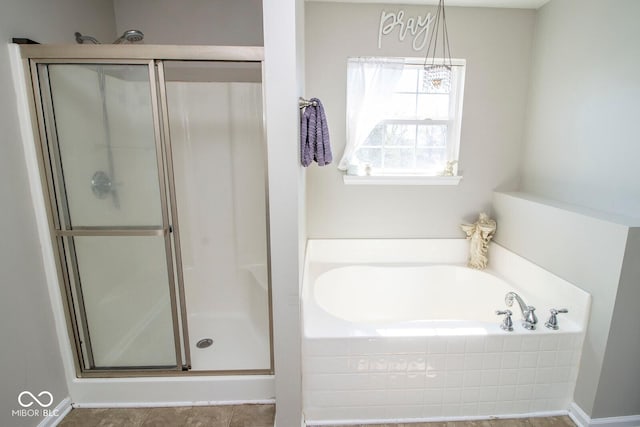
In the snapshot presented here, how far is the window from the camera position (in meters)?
2.26

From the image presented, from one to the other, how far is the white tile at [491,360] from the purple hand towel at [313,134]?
54.8 inches

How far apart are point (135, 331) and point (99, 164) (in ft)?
3.26

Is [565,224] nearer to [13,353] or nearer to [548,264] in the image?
[548,264]

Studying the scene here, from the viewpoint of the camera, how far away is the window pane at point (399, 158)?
245cm

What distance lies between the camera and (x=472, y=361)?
156 centimetres

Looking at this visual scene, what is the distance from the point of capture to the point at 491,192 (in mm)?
2447

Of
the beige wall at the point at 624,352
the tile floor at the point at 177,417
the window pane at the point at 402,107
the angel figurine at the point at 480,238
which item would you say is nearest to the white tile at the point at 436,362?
the beige wall at the point at 624,352

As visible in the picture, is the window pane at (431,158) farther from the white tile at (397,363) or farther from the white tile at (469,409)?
the white tile at (469,409)

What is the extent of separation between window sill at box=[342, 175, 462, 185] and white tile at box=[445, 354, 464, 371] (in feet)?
4.25

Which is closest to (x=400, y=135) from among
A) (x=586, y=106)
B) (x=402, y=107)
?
(x=402, y=107)

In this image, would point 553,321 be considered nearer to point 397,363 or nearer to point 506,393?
point 506,393

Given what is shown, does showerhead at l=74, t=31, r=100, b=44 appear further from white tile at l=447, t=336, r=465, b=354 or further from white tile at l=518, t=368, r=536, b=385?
white tile at l=518, t=368, r=536, b=385

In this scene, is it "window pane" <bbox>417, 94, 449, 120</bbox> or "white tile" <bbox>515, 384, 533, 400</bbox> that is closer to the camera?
"white tile" <bbox>515, 384, 533, 400</bbox>

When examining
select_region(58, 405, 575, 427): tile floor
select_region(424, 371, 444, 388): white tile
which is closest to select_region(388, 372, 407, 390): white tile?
select_region(424, 371, 444, 388): white tile
